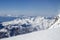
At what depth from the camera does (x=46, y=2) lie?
1.52 meters


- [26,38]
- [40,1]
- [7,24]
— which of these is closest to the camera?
[26,38]

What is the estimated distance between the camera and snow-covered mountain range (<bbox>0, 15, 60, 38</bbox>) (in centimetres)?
117

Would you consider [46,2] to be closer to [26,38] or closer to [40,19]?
[40,19]

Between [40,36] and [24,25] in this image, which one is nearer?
[40,36]

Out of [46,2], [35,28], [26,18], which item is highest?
[46,2]

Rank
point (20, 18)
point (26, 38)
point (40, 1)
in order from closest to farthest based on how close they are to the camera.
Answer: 1. point (26, 38)
2. point (20, 18)
3. point (40, 1)

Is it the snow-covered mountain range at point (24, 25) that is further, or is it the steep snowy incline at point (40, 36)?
the snow-covered mountain range at point (24, 25)

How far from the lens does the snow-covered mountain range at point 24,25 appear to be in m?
1.17

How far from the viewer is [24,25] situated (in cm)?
129

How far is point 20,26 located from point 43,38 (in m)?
0.43

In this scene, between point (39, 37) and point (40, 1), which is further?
point (40, 1)

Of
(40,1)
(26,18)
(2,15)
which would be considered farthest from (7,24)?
(40,1)

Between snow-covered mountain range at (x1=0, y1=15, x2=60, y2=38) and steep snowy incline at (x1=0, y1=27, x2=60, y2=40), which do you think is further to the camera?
snow-covered mountain range at (x1=0, y1=15, x2=60, y2=38)

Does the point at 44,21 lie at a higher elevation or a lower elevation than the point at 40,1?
lower
